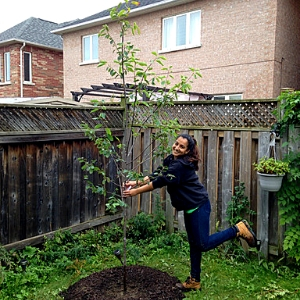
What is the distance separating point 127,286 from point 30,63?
16137 mm

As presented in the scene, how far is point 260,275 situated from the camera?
13.6 feet

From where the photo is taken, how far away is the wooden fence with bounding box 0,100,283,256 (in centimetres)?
428

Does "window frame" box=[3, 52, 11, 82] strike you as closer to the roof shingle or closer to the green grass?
the roof shingle

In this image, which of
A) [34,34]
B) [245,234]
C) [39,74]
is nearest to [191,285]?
[245,234]

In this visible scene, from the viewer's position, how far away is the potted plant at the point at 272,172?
153 inches

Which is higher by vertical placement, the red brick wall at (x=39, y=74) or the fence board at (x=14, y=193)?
the red brick wall at (x=39, y=74)

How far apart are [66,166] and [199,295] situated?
259 centimetres

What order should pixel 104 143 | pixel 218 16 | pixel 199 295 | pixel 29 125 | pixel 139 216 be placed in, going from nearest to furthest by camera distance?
pixel 104 143
pixel 199 295
pixel 29 125
pixel 139 216
pixel 218 16

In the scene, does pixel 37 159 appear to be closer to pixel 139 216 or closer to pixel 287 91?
pixel 139 216

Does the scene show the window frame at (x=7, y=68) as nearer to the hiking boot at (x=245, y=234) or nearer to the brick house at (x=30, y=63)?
the brick house at (x=30, y=63)

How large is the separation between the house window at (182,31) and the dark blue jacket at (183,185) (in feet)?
29.8

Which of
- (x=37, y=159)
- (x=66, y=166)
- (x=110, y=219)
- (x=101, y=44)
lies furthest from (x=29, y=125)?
(x=101, y=44)

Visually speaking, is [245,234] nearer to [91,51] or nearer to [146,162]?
[146,162]

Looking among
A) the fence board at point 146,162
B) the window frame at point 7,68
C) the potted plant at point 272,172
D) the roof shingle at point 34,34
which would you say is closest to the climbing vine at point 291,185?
the potted plant at point 272,172
